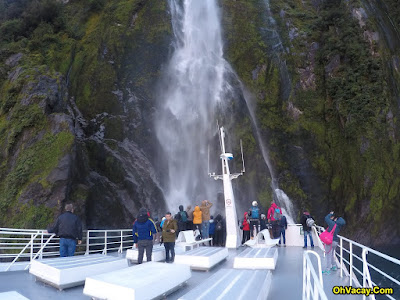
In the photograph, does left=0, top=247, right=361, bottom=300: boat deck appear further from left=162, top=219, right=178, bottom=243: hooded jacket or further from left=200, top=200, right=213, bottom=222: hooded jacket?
left=200, top=200, right=213, bottom=222: hooded jacket

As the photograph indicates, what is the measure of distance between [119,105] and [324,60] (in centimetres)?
1416

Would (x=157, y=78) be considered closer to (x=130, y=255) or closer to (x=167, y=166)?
(x=167, y=166)

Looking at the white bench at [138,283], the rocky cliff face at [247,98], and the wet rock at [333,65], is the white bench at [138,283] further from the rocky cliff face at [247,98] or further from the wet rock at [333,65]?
the wet rock at [333,65]

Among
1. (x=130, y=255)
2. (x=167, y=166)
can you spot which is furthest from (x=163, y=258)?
(x=167, y=166)

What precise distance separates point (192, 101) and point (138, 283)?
19.2 meters

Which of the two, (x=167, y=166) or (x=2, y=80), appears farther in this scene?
(x=167, y=166)

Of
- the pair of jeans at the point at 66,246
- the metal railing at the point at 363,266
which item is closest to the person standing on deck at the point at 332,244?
the metal railing at the point at 363,266

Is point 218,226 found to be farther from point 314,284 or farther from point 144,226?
point 314,284

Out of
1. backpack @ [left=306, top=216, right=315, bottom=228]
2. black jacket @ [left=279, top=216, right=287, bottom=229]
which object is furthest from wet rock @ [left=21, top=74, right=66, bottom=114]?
backpack @ [left=306, top=216, right=315, bottom=228]

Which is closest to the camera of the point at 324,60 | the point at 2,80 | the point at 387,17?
the point at 2,80

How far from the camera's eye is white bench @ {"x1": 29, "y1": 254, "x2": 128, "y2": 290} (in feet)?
18.5

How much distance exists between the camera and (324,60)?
2548 cm

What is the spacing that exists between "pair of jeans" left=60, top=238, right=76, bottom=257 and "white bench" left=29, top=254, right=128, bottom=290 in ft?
3.46

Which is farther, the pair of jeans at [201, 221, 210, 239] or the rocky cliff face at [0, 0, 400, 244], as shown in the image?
the rocky cliff face at [0, 0, 400, 244]
